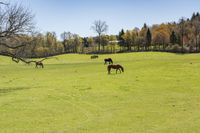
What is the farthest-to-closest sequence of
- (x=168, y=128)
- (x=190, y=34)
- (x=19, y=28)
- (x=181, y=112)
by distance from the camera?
(x=190, y=34)
(x=19, y=28)
(x=181, y=112)
(x=168, y=128)

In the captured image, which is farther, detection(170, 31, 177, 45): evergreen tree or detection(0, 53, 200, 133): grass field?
detection(170, 31, 177, 45): evergreen tree

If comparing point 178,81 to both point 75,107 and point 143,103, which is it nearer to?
point 143,103

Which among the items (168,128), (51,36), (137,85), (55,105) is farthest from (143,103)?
(51,36)

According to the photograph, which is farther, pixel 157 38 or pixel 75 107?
pixel 157 38

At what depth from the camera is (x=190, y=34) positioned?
526ft

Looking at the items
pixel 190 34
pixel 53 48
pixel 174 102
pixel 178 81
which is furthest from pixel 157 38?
pixel 174 102

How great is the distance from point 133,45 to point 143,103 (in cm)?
15761

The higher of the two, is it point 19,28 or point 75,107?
point 19,28

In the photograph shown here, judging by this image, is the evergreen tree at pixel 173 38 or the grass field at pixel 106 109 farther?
the evergreen tree at pixel 173 38

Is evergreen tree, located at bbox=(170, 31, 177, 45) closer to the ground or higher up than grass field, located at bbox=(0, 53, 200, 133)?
higher up

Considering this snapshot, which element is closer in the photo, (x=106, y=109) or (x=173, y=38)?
(x=106, y=109)

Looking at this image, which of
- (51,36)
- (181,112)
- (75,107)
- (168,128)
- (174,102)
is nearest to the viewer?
(168,128)

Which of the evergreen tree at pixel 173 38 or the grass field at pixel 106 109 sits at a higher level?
the evergreen tree at pixel 173 38

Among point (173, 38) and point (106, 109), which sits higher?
point (173, 38)
